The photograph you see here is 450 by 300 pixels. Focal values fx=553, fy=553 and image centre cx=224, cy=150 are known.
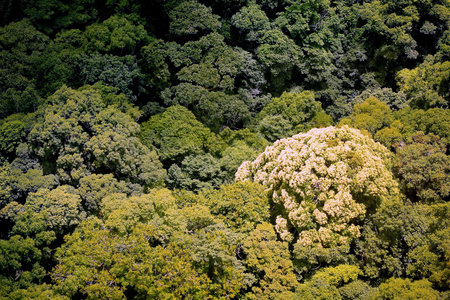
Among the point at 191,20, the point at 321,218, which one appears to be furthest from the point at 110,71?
the point at 321,218

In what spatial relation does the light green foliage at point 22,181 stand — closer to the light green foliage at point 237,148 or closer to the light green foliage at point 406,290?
the light green foliage at point 237,148

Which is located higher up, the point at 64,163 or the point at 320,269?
the point at 64,163

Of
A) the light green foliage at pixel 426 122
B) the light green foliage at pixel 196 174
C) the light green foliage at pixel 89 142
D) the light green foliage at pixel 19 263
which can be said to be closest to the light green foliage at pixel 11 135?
the light green foliage at pixel 89 142

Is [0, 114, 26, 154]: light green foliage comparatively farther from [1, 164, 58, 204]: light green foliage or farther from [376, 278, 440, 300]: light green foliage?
[376, 278, 440, 300]: light green foliage

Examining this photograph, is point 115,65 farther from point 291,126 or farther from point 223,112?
point 291,126

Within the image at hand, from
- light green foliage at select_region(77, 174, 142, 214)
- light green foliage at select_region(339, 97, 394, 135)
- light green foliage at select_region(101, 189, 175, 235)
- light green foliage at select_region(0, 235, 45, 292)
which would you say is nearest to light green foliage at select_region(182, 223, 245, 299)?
light green foliage at select_region(101, 189, 175, 235)

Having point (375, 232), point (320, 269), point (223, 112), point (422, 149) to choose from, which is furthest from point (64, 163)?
point (422, 149)

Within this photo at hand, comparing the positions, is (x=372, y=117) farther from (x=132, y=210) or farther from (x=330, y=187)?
(x=132, y=210)
